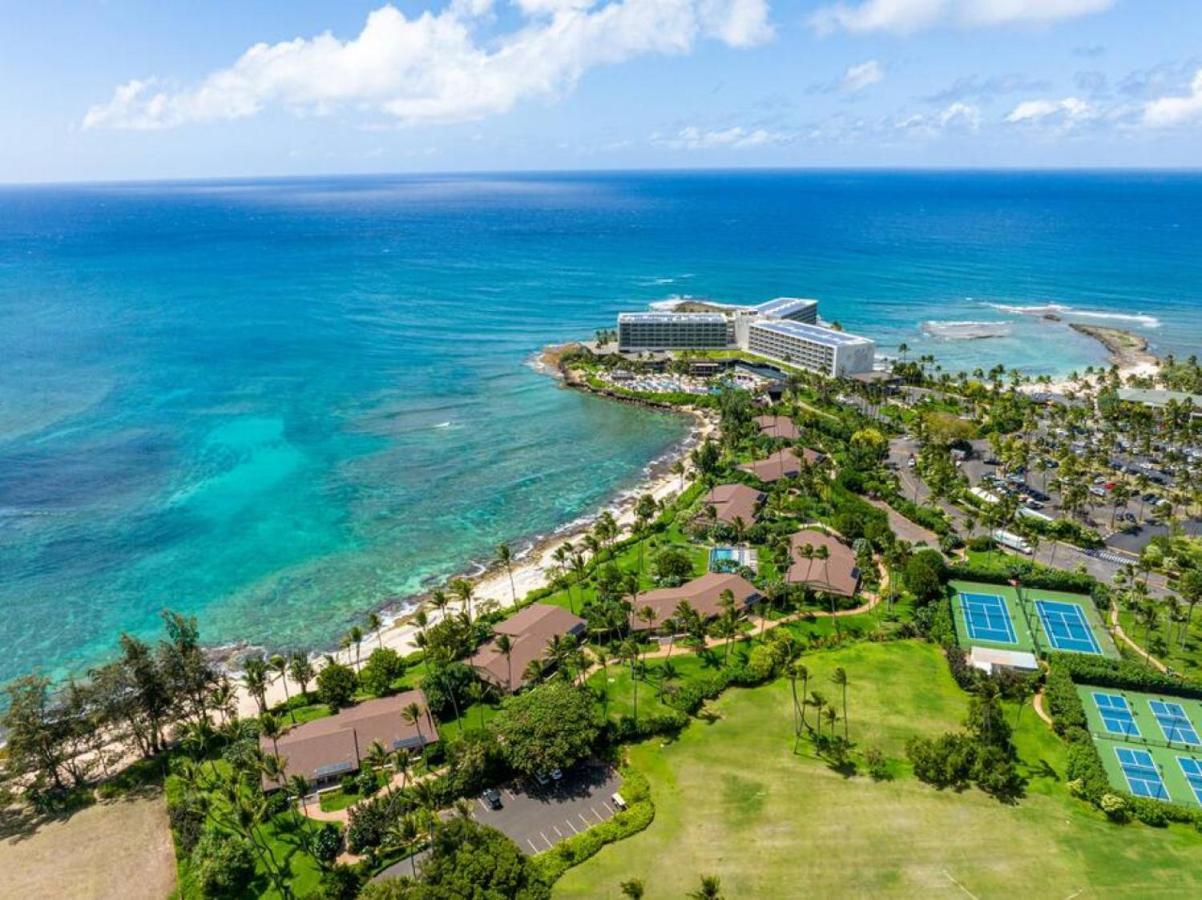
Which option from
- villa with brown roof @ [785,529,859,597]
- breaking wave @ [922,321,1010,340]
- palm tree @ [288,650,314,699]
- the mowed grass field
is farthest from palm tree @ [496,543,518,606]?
breaking wave @ [922,321,1010,340]

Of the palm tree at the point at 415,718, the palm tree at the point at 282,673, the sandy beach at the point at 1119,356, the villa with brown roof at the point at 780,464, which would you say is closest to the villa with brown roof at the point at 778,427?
the villa with brown roof at the point at 780,464

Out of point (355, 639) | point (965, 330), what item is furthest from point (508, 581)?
point (965, 330)

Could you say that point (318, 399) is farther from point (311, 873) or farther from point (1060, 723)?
point (1060, 723)

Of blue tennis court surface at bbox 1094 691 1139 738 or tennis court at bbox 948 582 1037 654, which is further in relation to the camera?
tennis court at bbox 948 582 1037 654

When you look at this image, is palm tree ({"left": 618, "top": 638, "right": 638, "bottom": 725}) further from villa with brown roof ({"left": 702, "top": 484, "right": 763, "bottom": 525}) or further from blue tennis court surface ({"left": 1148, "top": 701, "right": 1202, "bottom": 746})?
blue tennis court surface ({"left": 1148, "top": 701, "right": 1202, "bottom": 746})

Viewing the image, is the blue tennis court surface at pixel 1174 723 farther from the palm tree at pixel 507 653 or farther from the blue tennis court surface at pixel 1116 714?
the palm tree at pixel 507 653

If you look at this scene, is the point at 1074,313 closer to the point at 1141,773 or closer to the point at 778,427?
the point at 778,427
